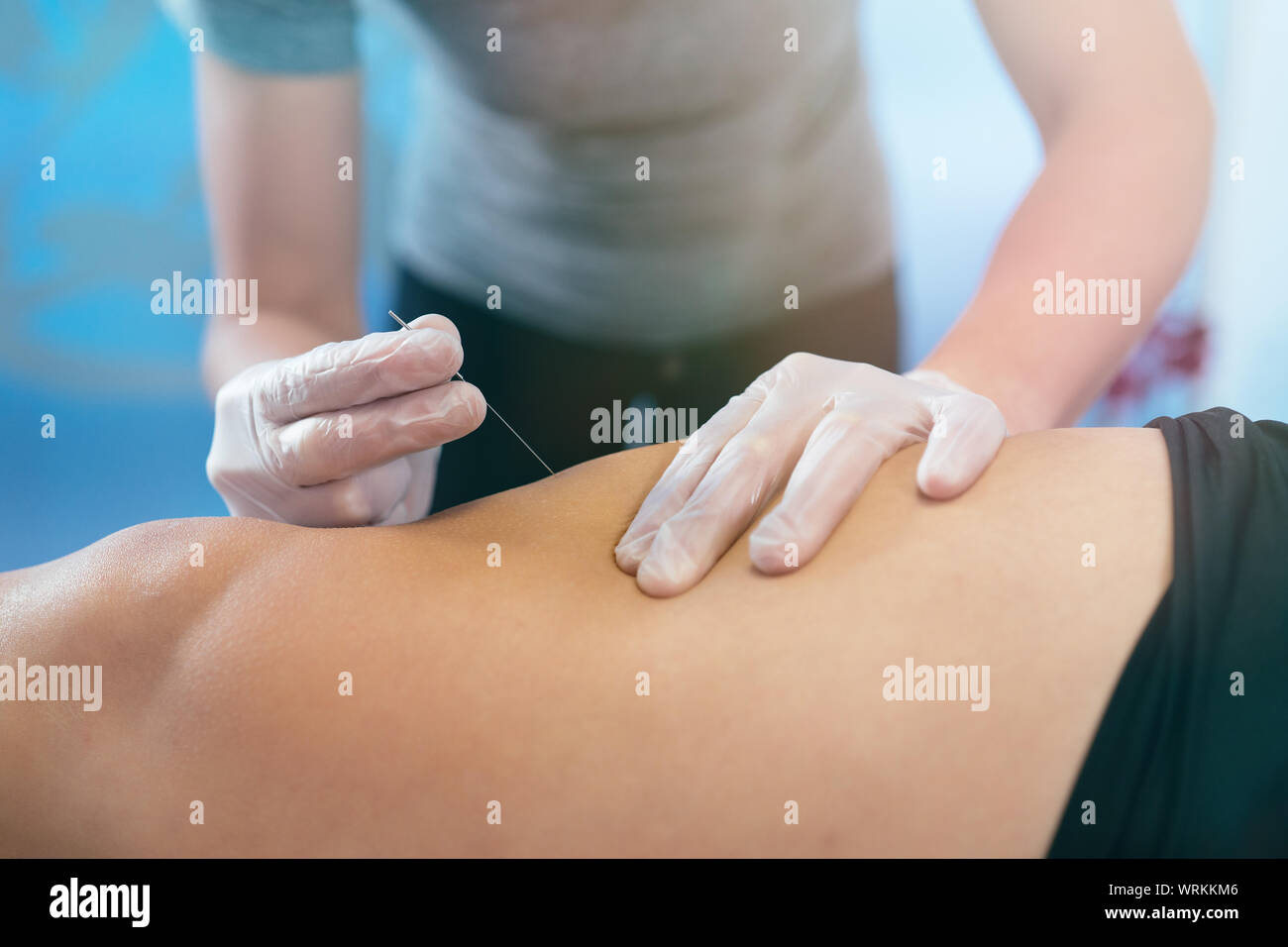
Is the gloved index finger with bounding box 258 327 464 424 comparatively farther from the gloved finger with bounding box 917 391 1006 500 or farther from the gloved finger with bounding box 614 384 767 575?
the gloved finger with bounding box 917 391 1006 500

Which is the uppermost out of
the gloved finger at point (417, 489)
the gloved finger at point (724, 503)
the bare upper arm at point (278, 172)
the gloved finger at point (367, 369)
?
the bare upper arm at point (278, 172)

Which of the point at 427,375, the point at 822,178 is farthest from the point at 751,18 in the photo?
the point at 427,375

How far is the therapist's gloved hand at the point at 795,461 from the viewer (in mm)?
757

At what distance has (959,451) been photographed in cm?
77

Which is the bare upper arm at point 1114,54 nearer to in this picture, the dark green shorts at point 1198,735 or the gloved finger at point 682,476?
the gloved finger at point 682,476

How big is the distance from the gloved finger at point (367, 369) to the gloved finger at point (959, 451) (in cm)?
48

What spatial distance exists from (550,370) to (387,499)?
2.37ft

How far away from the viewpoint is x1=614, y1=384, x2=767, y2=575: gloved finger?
816 mm

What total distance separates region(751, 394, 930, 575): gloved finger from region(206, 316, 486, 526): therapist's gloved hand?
0.35 meters

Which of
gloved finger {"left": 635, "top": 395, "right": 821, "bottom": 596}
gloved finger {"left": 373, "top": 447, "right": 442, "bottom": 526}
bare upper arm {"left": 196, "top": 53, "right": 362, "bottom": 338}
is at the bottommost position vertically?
gloved finger {"left": 635, "top": 395, "right": 821, "bottom": 596}

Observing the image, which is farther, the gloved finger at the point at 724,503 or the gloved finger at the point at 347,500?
the gloved finger at the point at 347,500

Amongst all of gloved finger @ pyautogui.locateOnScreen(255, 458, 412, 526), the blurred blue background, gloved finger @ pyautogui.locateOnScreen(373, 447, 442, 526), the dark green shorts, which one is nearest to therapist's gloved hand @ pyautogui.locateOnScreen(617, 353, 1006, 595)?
the dark green shorts

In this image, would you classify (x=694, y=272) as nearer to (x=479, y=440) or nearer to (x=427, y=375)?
(x=479, y=440)

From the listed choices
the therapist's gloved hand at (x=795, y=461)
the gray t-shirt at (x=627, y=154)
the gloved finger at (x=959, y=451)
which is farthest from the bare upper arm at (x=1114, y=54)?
the gloved finger at (x=959, y=451)
